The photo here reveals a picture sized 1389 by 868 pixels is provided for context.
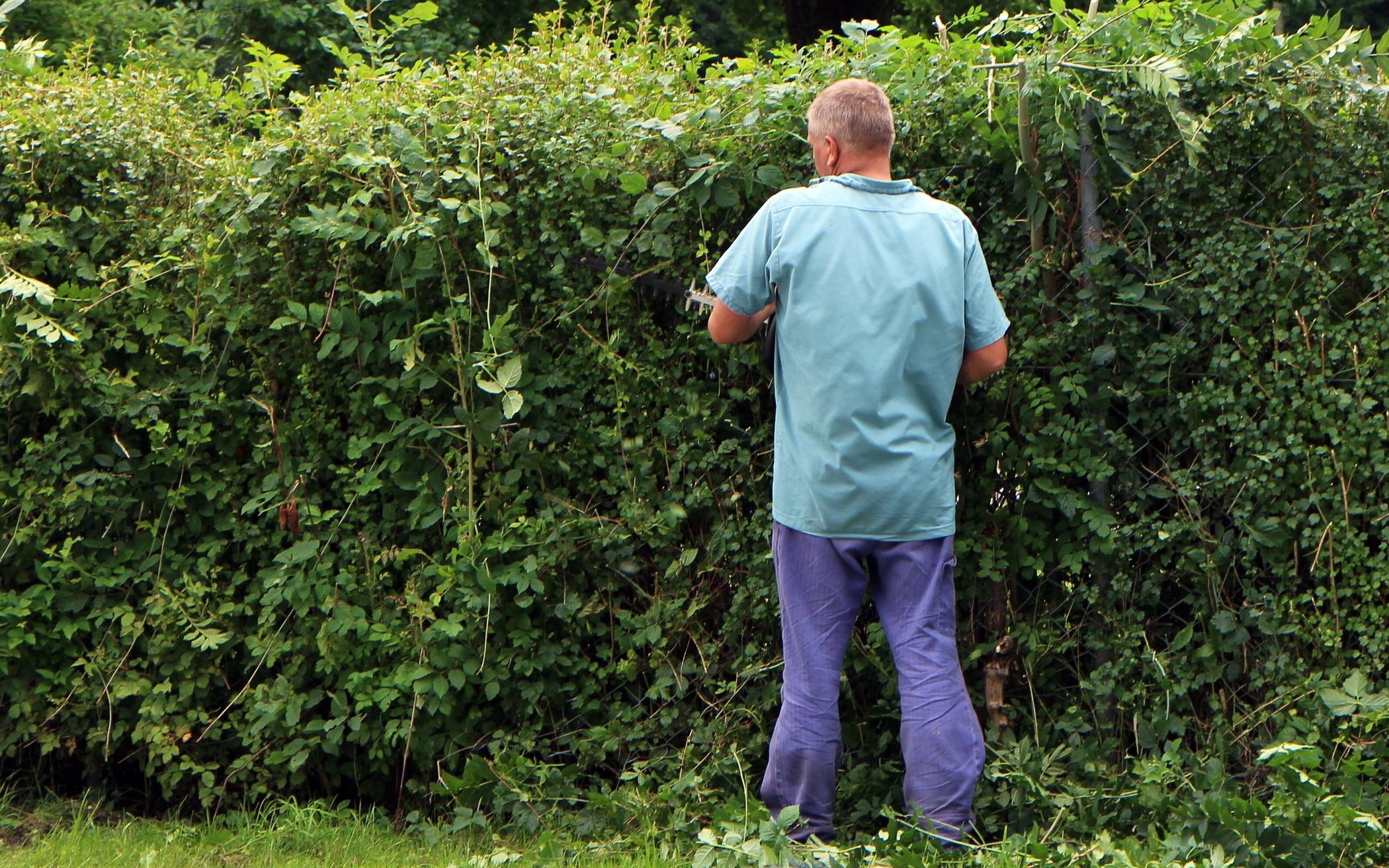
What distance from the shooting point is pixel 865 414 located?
3.38 metres

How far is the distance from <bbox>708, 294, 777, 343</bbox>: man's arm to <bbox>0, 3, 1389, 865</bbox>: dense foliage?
32cm

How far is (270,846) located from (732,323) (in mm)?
2151

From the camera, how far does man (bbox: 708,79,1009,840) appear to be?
3.38 m

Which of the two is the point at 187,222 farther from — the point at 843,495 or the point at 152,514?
the point at 843,495

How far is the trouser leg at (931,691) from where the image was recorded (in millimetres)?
3422

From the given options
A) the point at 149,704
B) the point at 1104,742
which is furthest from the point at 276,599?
the point at 1104,742

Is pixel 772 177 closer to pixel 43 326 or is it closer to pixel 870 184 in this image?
pixel 870 184

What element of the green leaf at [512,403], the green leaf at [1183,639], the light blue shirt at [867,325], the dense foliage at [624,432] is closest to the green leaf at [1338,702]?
the dense foliage at [624,432]

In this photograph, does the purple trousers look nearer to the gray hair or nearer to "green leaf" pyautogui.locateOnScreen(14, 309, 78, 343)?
the gray hair

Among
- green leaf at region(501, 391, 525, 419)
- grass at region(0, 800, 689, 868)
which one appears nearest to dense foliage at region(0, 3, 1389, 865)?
green leaf at region(501, 391, 525, 419)

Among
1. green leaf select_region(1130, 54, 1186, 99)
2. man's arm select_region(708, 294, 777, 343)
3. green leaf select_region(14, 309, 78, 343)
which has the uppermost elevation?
green leaf select_region(1130, 54, 1186, 99)

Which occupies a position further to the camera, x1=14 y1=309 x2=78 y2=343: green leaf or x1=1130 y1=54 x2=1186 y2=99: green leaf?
x1=14 y1=309 x2=78 y2=343: green leaf

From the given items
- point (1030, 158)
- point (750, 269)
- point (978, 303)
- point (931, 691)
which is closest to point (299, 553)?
point (750, 269)

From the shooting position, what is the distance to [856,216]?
3395 millimetres
